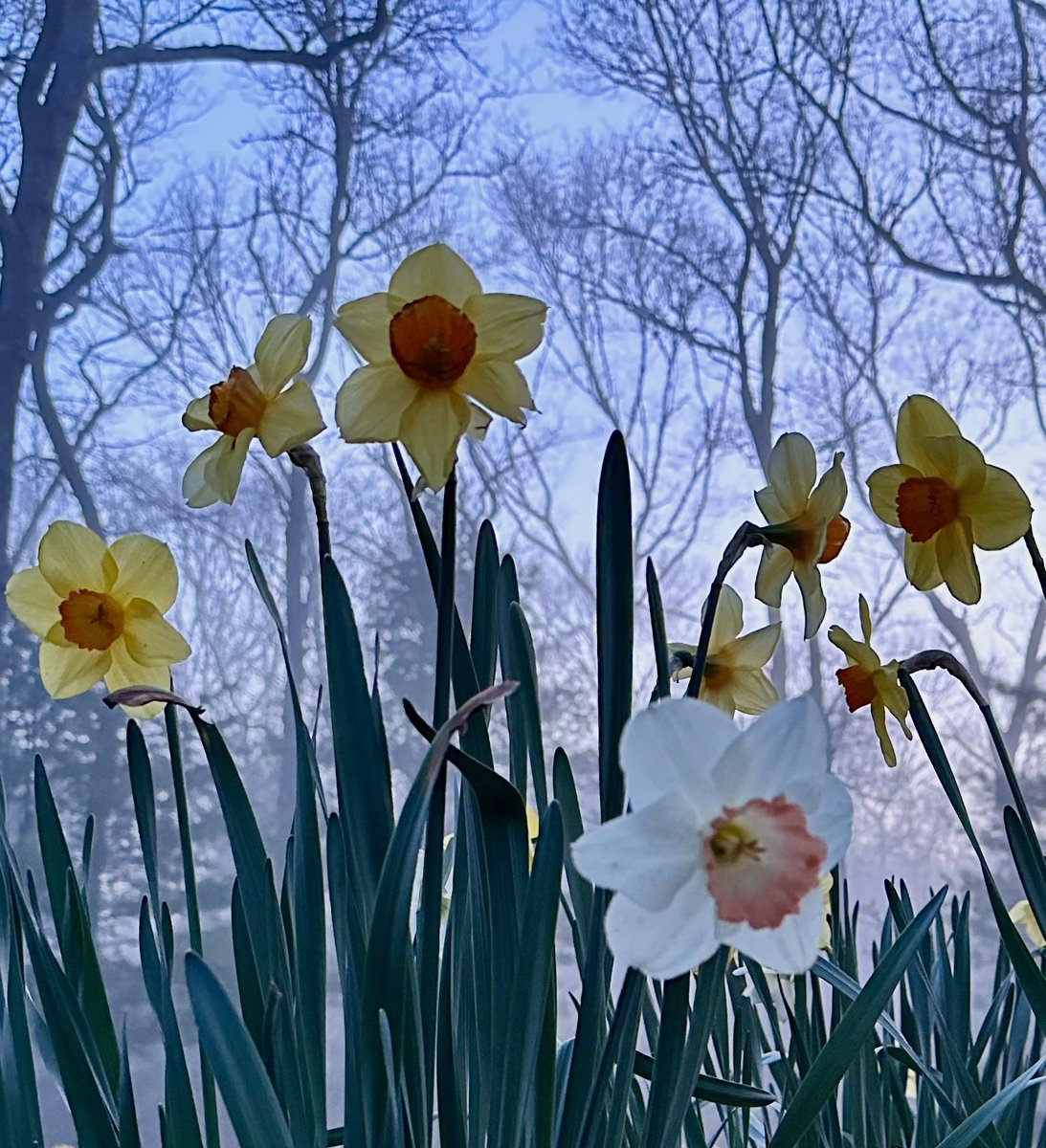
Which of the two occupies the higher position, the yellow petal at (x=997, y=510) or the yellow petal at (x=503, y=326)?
the yellow petal at (x=503, y=326)

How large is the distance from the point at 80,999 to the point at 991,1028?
50cm

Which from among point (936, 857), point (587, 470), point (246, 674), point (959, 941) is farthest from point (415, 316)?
point (936, 857)

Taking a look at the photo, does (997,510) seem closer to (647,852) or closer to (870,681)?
(870,681)

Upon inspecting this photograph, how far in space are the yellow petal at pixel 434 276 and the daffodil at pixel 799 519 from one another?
126 mm

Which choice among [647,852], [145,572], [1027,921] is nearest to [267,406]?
[145,572]

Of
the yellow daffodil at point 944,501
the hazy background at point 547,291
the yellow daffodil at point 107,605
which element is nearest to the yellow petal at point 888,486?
the yellow daffodil at point 944,501

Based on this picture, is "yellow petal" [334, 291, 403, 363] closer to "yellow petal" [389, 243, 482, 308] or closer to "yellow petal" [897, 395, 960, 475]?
A: "yellow petal" [389, 243, 482, 308]

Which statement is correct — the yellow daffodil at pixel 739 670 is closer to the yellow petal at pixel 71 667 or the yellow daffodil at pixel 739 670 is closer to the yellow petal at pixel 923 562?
the yellow petal at pixel 923 562

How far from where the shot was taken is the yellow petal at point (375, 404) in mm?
345

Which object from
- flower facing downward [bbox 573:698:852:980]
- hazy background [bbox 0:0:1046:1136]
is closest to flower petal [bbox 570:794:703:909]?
flower facing downward [bbox 573:698:852:980]

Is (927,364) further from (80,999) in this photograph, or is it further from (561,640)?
(80,999)

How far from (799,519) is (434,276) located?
15cm

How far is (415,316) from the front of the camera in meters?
0.35

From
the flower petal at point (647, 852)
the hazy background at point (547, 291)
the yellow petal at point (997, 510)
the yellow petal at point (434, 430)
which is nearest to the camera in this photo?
the flower petal at point (647, 852)
